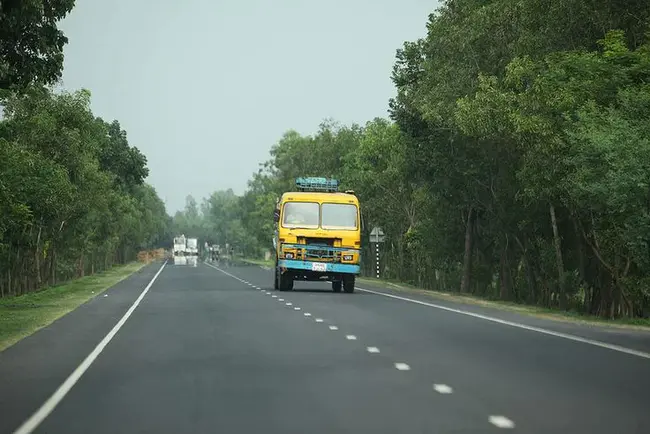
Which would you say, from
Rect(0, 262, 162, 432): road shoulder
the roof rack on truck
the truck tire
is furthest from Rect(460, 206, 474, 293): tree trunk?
Rect(0, 262, 162, 432): road shoulder

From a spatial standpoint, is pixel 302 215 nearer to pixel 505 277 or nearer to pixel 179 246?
pixel 505 277

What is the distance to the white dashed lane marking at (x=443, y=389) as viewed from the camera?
12297mm

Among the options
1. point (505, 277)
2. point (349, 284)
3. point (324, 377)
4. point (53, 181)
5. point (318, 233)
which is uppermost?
point (53, 181)

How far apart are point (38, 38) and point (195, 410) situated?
11.7 metres

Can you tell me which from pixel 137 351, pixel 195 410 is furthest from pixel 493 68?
pixel 195 410

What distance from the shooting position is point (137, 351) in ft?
56.6

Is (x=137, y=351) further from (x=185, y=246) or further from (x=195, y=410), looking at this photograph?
(x=185, y=246)

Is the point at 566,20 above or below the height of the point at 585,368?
above

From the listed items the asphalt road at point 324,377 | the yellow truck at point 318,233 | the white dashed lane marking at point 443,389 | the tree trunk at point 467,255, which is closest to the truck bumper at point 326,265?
the yellow truck at point 318,233

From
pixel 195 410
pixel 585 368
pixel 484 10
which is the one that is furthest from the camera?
pixel 484 10

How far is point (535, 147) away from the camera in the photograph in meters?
32.8

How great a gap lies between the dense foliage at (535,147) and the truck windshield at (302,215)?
4960 millimetres

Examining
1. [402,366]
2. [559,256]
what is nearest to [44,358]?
[402,366]

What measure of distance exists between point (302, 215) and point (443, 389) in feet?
89.9
